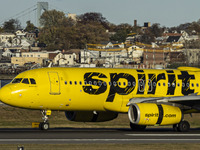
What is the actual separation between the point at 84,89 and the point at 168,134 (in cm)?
633

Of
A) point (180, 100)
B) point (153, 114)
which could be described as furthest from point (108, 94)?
point (180, 100)

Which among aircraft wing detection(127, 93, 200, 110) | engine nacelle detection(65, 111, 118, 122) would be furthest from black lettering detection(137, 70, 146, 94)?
engine nacelle detection(65, 111, 118, 122)

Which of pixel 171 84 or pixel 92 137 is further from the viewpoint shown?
pixel 171 84

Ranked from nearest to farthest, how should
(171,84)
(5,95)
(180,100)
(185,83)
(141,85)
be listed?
(5,95), (180,100), (141,85), (171,84), (185,83)

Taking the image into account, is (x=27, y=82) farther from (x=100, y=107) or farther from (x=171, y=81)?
(x=171, y=81)

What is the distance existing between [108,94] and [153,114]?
3871 millimetres

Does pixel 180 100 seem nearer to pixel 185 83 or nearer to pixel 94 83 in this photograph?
pixel 185 83

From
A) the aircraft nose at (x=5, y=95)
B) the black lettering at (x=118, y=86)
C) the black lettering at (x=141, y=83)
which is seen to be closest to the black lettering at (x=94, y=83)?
the black lettering at (x=118, y=86)

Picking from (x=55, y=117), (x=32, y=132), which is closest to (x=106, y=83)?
(x=32, y=132)

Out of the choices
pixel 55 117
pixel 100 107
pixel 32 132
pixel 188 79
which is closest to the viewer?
pixel 32 132

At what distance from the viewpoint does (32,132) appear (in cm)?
3491

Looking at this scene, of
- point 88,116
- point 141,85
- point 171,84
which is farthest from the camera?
point 171,84

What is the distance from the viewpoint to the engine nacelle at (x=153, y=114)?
35156 millimetres

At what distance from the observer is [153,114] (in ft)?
116
